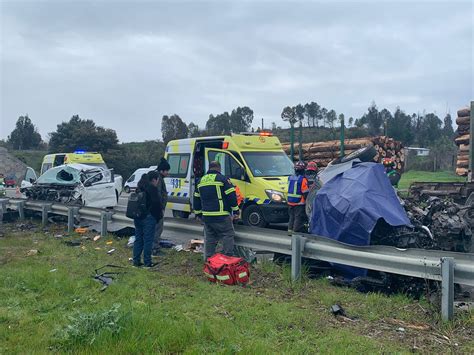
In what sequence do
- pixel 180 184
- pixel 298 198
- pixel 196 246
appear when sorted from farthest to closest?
pixel 180 184, pixel 298 198, pixel 196 246

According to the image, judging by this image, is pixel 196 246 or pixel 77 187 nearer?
pixel 196 246

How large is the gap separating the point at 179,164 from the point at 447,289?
30.2ft

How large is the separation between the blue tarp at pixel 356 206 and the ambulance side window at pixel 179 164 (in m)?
6.03

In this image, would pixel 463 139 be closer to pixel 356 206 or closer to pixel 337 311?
pixel 356 206

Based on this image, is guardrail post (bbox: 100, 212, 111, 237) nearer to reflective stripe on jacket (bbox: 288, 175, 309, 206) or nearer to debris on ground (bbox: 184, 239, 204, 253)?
debris on ground (bbox: 184, 239, 204, 253)

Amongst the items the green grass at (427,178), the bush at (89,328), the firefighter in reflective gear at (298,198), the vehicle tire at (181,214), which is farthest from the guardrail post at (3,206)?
the green grass at (427,178)

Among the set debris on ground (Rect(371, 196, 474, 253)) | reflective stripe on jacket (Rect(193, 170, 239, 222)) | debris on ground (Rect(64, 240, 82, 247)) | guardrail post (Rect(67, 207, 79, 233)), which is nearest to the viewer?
debris on ground (Rect(371, 196, 474, 253))

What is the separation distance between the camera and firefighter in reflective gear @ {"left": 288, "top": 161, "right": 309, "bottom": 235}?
8.99 meters

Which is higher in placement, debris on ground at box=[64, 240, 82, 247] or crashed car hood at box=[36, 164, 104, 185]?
crashed car hood at box=[36, 164, 104, 185]

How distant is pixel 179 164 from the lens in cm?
1287

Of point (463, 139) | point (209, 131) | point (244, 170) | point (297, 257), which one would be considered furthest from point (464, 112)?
point (209, 131)

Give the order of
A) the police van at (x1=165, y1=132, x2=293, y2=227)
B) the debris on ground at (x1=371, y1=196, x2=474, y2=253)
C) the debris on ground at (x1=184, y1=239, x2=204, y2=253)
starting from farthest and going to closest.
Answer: the police van at (x1=165, y1=132, x2=293, y2=227) → the debris on ground at (x1=184, y1=239, x2=204, y2=253) → the debris on ground at (x1=371, y1=196, x2=474, y2=253)

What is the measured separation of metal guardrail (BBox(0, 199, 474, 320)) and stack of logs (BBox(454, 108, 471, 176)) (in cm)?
1025

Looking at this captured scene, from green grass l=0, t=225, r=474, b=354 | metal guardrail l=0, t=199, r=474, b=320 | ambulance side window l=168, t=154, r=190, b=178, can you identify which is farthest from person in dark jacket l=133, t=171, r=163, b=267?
ambulance side window l=168, t=154, r=190, b=178
